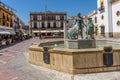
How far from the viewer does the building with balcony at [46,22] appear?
77.9 metres

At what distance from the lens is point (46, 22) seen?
78.5 metres

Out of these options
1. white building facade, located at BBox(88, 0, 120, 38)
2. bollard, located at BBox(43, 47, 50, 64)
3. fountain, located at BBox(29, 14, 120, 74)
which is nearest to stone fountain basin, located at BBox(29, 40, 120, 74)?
fountain, located at BBox(29, 14, 120, 74)

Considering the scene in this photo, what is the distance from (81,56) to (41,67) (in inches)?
92.4

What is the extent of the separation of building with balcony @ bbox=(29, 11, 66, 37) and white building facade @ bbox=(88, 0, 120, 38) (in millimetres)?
32575

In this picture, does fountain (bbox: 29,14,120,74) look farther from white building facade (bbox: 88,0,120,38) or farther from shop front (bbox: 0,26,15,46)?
white building facade (bbox: 88,0,120,38)

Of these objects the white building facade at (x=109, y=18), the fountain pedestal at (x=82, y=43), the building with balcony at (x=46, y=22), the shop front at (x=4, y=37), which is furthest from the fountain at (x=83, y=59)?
the building with balcony at (x=46, y=22)

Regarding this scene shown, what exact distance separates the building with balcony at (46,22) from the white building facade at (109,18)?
32.6m

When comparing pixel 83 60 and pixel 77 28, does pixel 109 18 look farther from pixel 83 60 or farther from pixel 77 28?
pixel 83 60

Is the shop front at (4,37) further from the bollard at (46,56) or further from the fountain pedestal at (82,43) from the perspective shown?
the bollard at (46,56)

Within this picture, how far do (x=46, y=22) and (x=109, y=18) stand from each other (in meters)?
39.9

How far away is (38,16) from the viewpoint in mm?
78500

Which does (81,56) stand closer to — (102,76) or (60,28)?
(102,76)

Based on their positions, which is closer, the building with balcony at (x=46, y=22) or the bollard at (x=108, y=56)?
the bollard at (x=108, y=56)

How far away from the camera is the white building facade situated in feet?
130
